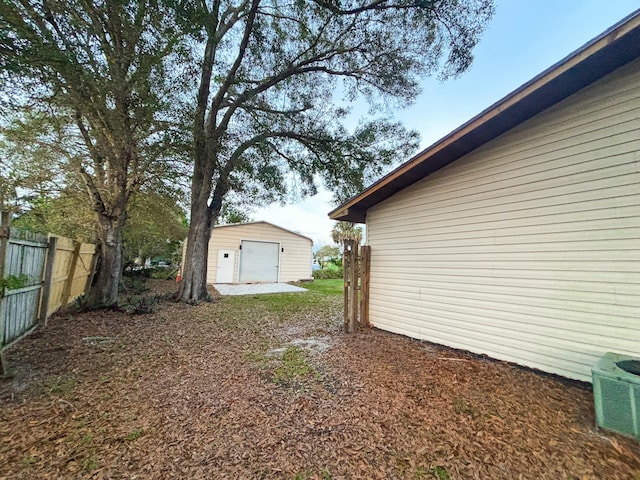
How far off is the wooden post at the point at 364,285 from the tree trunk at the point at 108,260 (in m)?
5.72

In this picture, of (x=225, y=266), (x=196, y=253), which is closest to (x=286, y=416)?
(x=196, y=253)

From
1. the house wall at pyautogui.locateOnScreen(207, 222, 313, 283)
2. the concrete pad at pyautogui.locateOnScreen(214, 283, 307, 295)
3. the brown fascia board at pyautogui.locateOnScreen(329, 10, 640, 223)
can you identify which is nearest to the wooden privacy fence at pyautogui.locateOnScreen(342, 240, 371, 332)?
the brown fascia board at pyautogui.locateOnScreen(329, 10, 640, 223)

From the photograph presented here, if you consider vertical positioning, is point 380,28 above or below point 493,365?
above

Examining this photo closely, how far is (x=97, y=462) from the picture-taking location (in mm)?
1811

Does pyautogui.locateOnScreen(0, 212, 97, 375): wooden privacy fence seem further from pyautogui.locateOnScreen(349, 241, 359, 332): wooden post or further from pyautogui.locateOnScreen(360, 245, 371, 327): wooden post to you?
pyautogui.locateOnScreen(360, 245, 371, 327): wooden post

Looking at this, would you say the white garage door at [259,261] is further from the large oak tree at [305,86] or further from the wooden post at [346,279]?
the wooden post at [346,279]

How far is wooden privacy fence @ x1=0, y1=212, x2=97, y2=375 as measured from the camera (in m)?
3.07

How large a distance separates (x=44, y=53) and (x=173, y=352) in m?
3.90

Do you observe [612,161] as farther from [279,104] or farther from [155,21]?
[279,104]

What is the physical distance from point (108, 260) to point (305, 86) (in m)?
7.02

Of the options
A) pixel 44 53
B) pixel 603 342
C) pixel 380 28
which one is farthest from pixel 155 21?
pixel 603 342

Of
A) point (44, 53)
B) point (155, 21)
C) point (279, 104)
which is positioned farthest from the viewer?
point (279, 104)

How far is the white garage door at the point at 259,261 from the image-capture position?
14164 mm

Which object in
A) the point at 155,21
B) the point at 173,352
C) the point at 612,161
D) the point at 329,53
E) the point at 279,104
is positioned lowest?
the point at 173,352
